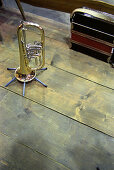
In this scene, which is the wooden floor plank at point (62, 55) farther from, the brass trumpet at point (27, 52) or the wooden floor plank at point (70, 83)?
the brass trumpet at point (27, 52)

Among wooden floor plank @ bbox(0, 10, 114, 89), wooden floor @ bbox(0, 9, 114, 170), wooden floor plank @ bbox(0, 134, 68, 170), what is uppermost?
wooden floor plank @ bbox(0, 10, 114, 89)

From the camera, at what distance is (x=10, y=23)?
163 cm

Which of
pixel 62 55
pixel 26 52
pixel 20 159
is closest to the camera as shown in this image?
pixel 20 159

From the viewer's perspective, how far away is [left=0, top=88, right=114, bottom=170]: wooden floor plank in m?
0.97

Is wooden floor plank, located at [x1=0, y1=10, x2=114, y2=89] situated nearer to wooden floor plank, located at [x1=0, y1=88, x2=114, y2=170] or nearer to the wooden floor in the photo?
the wooden floor

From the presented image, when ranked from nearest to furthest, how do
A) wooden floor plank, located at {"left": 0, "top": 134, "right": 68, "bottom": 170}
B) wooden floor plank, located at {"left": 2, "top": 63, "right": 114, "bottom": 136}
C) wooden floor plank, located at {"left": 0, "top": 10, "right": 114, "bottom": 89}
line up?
1. wooden floor plank, located at {"left": 0, "top": 134, "right": 68, "bottom": 170}
2. wooden floor plank, located at {"left": 2, "top": 63, "right": 114, "bottom": 136}
3. wooden floor plank, located at {"left": 0, "top": 10, "right": 114, "bottom": 89}

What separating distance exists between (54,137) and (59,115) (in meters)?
0.14

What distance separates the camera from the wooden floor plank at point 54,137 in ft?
3.18

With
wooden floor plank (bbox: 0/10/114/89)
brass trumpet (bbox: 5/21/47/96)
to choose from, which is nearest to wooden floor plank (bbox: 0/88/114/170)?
brass trumpet (bbox: 5/21/47/96)

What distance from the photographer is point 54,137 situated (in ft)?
3.38

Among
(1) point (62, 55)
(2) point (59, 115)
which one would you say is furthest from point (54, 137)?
(1) point (62, 55)

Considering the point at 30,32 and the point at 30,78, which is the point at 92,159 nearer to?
the point at 30,78

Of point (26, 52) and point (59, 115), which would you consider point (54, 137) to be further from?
point (26, 52)

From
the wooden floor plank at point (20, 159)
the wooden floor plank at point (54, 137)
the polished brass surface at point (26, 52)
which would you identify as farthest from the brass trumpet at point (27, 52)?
the wooden floor plank at point (20, 159)
